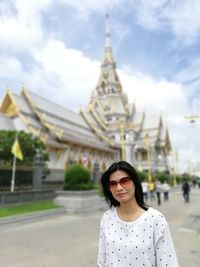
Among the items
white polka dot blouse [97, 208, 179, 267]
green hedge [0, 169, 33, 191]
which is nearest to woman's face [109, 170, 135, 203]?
white polka dot blouse [97, 208, 179, 267]

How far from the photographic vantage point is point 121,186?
1.98 meters

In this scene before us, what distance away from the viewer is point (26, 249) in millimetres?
6488

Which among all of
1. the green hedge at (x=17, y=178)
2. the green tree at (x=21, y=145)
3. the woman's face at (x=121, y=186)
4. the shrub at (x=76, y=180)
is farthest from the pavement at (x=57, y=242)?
the green tree at (x=21, y=145)

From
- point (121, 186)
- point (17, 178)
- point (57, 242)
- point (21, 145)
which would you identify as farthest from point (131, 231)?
point (21, 145)

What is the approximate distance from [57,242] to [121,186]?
5788 millimetres

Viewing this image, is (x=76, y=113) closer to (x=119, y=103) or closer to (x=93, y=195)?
(x=119, y=103)

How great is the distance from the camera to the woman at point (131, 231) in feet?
5.86

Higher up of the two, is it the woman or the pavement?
the woman

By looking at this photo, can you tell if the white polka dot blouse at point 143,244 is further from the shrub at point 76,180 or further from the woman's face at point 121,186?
the shrub at point 76,180

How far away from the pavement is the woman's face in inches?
148

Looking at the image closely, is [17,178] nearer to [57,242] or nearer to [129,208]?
[57,242]

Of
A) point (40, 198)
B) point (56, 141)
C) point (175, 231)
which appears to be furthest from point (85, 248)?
point (56, 141)

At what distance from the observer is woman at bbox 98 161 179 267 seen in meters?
1.79

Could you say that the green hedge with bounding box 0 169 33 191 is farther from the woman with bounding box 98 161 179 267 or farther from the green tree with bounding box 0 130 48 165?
the woman with bounding box 98 161 179 267
